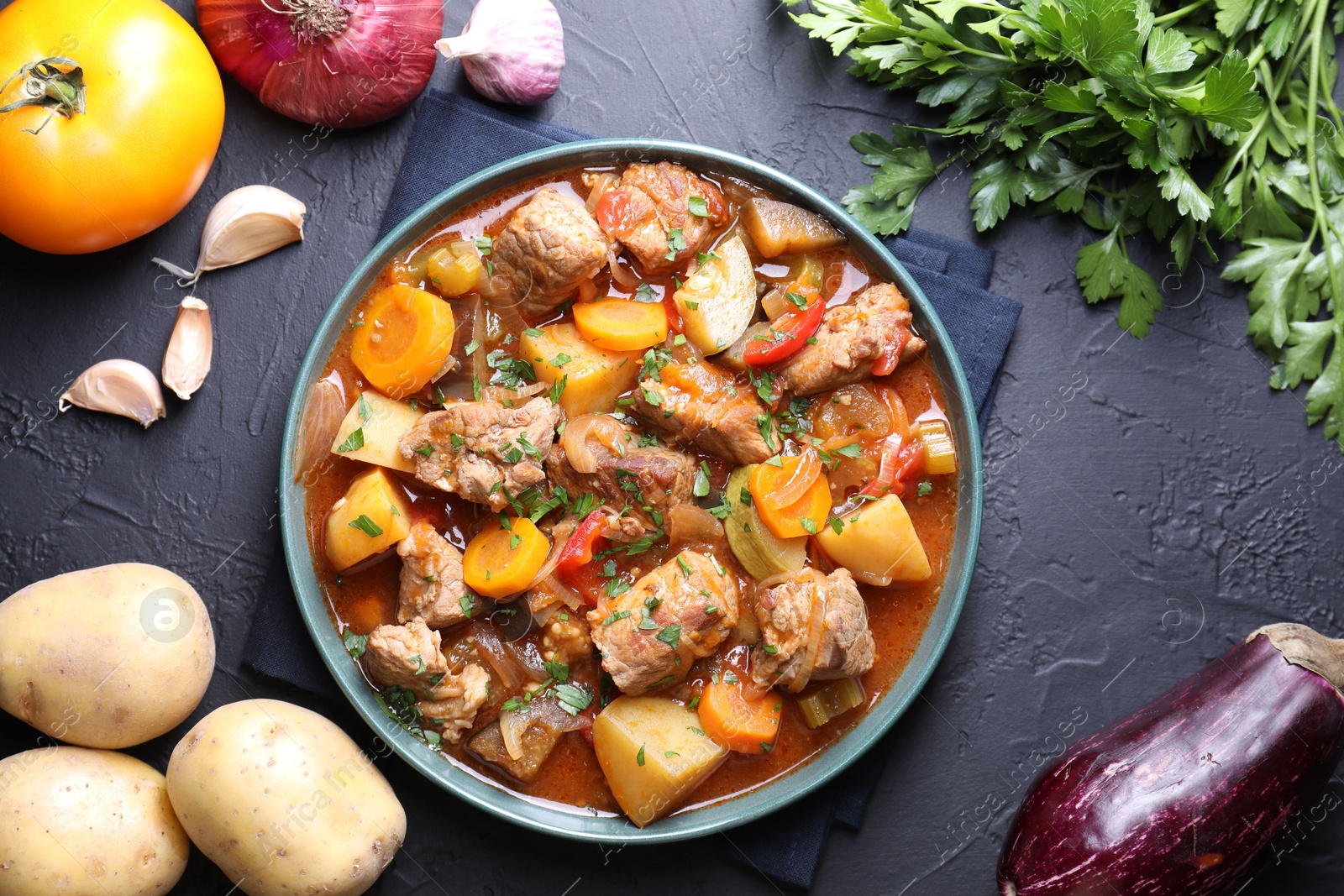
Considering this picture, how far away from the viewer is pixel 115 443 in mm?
3945

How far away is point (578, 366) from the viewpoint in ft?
11.7

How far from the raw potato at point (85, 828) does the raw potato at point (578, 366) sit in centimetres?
229

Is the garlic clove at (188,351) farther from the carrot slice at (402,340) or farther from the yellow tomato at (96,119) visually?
the carrot slice at (402,340)

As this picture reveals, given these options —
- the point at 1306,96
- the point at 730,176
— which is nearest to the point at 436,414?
the point at 730,176

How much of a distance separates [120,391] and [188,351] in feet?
1.12

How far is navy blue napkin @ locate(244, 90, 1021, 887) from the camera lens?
3.79 meters

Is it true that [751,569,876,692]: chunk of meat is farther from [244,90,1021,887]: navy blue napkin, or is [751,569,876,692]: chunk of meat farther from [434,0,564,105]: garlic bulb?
[434,0,564,105]: garlic bulb

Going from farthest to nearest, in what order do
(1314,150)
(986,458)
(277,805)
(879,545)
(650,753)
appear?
(986,458) < (1314,150) < (879,545) < (650,753) < (277,805)

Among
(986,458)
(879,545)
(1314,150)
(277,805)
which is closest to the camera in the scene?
(277,805)

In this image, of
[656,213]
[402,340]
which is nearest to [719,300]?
[656,213]

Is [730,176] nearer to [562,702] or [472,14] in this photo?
[472,14]

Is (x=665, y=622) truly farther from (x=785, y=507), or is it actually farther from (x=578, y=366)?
(x=578, y=366)

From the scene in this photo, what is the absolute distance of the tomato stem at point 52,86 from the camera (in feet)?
10.9

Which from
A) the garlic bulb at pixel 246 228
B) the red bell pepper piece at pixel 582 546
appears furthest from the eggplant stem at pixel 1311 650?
the garlic bulb at pixel 246 228
